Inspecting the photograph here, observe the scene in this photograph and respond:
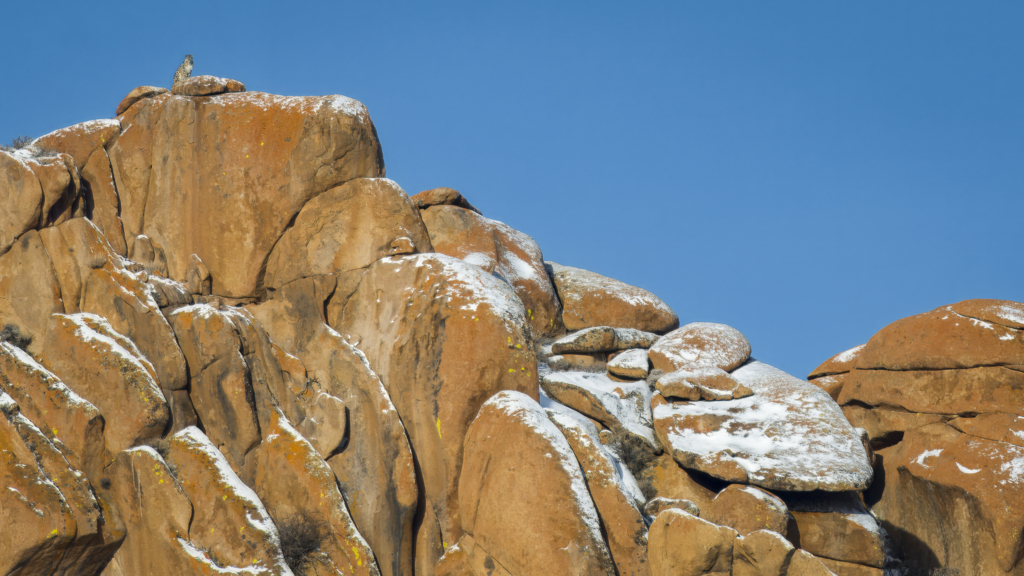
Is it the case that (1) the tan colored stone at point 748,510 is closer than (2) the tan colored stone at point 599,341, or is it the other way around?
(1) the tan colored stone at point 748,510

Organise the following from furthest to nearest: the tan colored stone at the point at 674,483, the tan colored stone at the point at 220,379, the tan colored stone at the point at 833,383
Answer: the tan colored stone at the point at 833,383 → the tan colored stone at the point at 674,483 → the tan colored stone at the point at 220,379

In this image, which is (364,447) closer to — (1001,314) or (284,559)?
(284,559)

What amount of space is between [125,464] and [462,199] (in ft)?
52.4

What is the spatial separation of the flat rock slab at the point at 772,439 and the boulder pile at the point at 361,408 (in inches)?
2.7

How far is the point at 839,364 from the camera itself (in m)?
25.0

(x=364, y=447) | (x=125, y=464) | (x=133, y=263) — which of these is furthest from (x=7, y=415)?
(x=364, y=447)

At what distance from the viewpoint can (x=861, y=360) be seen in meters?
23.2

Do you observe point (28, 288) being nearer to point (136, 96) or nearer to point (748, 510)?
point (136, 96)

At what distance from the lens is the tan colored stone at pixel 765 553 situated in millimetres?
14773

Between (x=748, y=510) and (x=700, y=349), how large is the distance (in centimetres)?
678

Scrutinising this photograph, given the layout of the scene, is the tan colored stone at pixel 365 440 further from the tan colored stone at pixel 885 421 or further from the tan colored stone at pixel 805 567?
the tan colored stone at pixel 885 421

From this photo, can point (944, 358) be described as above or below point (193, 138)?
below

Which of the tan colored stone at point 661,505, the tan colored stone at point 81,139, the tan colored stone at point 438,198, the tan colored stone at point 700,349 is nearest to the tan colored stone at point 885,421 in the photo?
the tan colored stone at point 700,349

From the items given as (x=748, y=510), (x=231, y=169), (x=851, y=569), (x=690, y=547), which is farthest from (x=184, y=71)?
(x=851, y=569)
